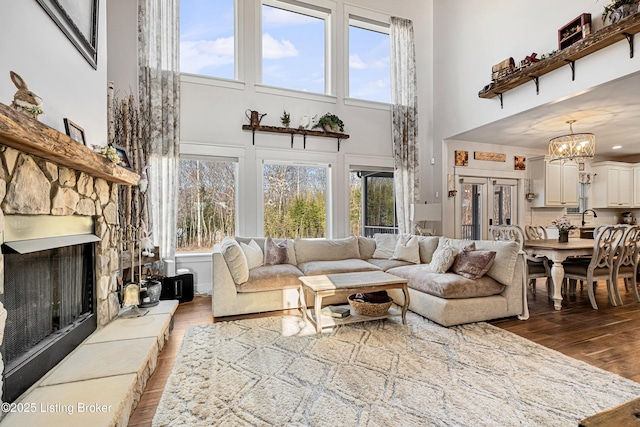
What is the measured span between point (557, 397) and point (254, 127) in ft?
15.0

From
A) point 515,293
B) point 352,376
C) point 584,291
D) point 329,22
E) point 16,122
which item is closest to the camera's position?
point 16,122

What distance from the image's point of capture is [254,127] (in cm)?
482

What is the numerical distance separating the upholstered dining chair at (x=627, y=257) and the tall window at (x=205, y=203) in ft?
16.9

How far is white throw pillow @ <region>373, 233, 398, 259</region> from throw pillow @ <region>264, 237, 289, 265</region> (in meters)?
1.40

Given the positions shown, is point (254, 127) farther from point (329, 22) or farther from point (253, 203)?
point (329, 22)

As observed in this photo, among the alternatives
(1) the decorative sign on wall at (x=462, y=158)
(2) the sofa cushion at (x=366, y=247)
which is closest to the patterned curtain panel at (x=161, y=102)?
(2) the sofa cushion at (x=366, y=247)

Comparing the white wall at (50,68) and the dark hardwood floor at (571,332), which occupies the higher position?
the white wall at (50,68)

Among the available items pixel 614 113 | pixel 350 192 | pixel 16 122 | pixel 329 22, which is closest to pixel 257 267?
pixel 350 192

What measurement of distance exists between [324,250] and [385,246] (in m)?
0.96

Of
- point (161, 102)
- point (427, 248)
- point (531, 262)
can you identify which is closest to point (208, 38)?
point (161, 102)

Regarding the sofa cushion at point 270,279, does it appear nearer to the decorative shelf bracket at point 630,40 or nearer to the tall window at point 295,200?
the tall window at point 295,200

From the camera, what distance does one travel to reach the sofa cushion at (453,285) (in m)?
3.06

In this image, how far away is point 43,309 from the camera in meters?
1.70

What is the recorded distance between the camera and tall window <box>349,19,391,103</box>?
225 inches
